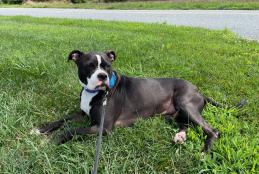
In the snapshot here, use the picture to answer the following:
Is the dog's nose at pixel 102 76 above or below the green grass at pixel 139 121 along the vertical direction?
above

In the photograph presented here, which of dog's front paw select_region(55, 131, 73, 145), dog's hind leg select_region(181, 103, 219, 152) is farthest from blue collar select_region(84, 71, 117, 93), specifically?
dog's hind leg select_region(181, 103, 219, 152)

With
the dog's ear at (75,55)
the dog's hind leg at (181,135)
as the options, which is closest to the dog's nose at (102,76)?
the dog's ear at (75,55)

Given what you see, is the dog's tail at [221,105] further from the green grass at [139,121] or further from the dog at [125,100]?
Answer: the green grass at [139,121]

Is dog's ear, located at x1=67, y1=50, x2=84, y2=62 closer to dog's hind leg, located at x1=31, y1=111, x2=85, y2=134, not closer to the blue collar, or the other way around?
the blue collar

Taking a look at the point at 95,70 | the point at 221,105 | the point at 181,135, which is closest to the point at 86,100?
the point at 95,70

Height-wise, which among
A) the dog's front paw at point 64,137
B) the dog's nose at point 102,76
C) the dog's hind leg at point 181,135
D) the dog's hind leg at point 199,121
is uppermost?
the dog's nose at point 102,76

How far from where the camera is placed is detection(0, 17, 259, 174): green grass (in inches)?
150

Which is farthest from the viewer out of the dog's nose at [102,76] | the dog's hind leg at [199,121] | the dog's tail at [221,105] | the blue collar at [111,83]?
the dog's tail at [221,105]

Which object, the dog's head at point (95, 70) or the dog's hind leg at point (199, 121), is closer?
the dog's hind leg at point (199, 121)

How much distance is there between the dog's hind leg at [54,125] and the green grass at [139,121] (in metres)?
0.10

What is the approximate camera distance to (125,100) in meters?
4.71

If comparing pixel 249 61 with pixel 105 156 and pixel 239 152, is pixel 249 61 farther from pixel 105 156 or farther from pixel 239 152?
pixel 105 156

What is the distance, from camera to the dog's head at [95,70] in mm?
4234

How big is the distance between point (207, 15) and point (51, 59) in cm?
964
